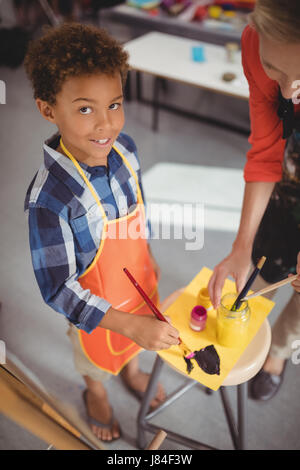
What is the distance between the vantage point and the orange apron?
35.7 inches

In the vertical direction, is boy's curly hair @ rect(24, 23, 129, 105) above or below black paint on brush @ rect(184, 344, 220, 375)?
above

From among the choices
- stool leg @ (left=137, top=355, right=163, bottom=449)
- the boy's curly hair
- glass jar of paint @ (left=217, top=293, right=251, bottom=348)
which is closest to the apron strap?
the boy's curly hair

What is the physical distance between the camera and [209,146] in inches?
118

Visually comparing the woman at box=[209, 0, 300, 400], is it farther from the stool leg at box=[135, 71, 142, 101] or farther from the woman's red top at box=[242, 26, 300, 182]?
the stool leg at box=[135, 71, 142, 101]

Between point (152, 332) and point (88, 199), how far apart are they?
33cm

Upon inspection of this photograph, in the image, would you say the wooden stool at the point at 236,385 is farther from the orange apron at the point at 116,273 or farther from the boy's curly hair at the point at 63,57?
the boy's curly hair at the point at 63,57

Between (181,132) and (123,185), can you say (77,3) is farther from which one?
(123,185)

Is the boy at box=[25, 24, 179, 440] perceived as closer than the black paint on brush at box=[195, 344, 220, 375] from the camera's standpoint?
Yes

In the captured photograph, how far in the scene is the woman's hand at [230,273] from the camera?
0.97m

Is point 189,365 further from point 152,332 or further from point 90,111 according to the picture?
point 90,111

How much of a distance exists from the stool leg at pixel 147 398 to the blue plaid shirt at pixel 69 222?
1.05 feet

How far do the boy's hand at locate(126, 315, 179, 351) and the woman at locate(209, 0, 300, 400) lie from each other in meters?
0.18
